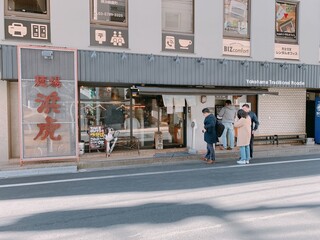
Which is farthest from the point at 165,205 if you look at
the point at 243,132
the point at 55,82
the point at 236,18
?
the point at 236,18

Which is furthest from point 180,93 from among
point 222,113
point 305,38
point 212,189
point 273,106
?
point 305,38

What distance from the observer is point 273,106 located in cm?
1311

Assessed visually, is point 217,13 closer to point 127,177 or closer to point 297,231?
point 127,177

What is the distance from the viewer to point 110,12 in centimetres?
984

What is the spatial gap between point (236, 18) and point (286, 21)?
2491 millimetres

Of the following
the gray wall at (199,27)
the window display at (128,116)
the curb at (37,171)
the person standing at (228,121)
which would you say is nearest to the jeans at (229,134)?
the person standing at (228,121)

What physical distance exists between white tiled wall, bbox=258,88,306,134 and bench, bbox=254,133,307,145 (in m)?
0.18

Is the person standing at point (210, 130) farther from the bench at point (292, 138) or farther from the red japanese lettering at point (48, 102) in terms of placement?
the bench at point (292, 138)

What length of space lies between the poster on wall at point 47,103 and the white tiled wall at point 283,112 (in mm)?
8067

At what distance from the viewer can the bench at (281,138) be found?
1285 centimetres

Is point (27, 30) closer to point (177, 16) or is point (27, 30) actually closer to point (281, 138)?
point (177, 16)

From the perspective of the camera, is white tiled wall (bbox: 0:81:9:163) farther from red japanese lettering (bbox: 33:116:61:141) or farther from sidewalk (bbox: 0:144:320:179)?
red japanese lettering (bbox: 33:116:61:141)

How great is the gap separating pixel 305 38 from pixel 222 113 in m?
5.08

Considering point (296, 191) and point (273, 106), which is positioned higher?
point (273, 106)
